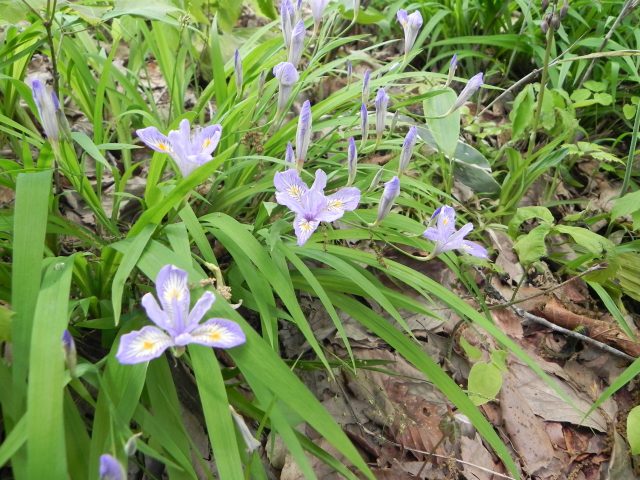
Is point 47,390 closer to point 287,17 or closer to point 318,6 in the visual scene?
point 287,17

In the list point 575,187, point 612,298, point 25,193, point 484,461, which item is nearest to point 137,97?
point 25,193

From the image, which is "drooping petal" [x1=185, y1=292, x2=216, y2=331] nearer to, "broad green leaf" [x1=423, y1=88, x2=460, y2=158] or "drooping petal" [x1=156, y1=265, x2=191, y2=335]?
"drooping petal" [x1=156, y1=265, x2=191, y2=335]

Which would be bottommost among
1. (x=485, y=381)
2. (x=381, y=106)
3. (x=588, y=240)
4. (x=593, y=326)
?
(x=593, y=326)

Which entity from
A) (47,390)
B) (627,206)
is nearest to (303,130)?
(47,390)

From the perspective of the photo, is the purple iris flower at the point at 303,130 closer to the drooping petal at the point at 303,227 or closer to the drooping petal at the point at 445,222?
the drooping petal at the point at 303,227

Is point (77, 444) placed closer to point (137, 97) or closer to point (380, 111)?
point (380, 111)

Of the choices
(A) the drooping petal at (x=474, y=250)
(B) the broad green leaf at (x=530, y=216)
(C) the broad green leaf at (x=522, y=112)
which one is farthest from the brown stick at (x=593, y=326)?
(A) the drooping petal at (x=474, y=250)
